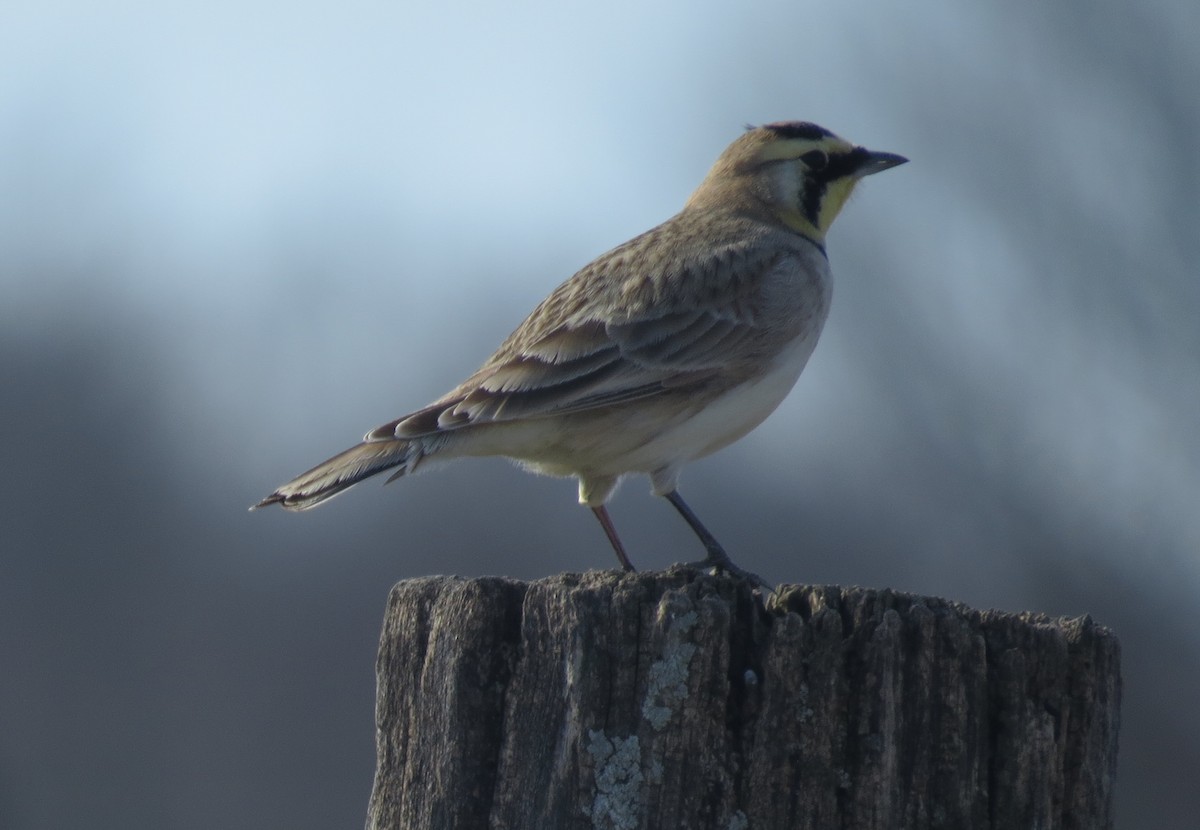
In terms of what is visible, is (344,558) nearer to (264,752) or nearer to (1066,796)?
(264,752)

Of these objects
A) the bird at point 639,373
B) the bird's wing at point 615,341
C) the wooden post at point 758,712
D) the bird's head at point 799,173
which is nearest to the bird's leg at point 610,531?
the bird at point 639,373

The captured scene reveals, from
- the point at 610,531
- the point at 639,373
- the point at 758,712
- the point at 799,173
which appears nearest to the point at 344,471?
the point at 639,373

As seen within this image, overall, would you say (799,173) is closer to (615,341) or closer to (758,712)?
(615,341)

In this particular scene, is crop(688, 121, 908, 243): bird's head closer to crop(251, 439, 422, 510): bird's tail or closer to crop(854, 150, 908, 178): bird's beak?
crop(854, 150, 908, 178): bird's beak

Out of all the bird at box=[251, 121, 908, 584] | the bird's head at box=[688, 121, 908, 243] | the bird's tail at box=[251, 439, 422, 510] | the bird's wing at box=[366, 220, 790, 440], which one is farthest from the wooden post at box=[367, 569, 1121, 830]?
the bird's head at box=[688, 121, 908, 243]

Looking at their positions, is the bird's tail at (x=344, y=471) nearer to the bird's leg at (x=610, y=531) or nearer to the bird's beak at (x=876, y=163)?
the bird's leg at (x=610, y=531)

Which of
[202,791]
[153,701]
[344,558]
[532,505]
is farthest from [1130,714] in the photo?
[344,558]
